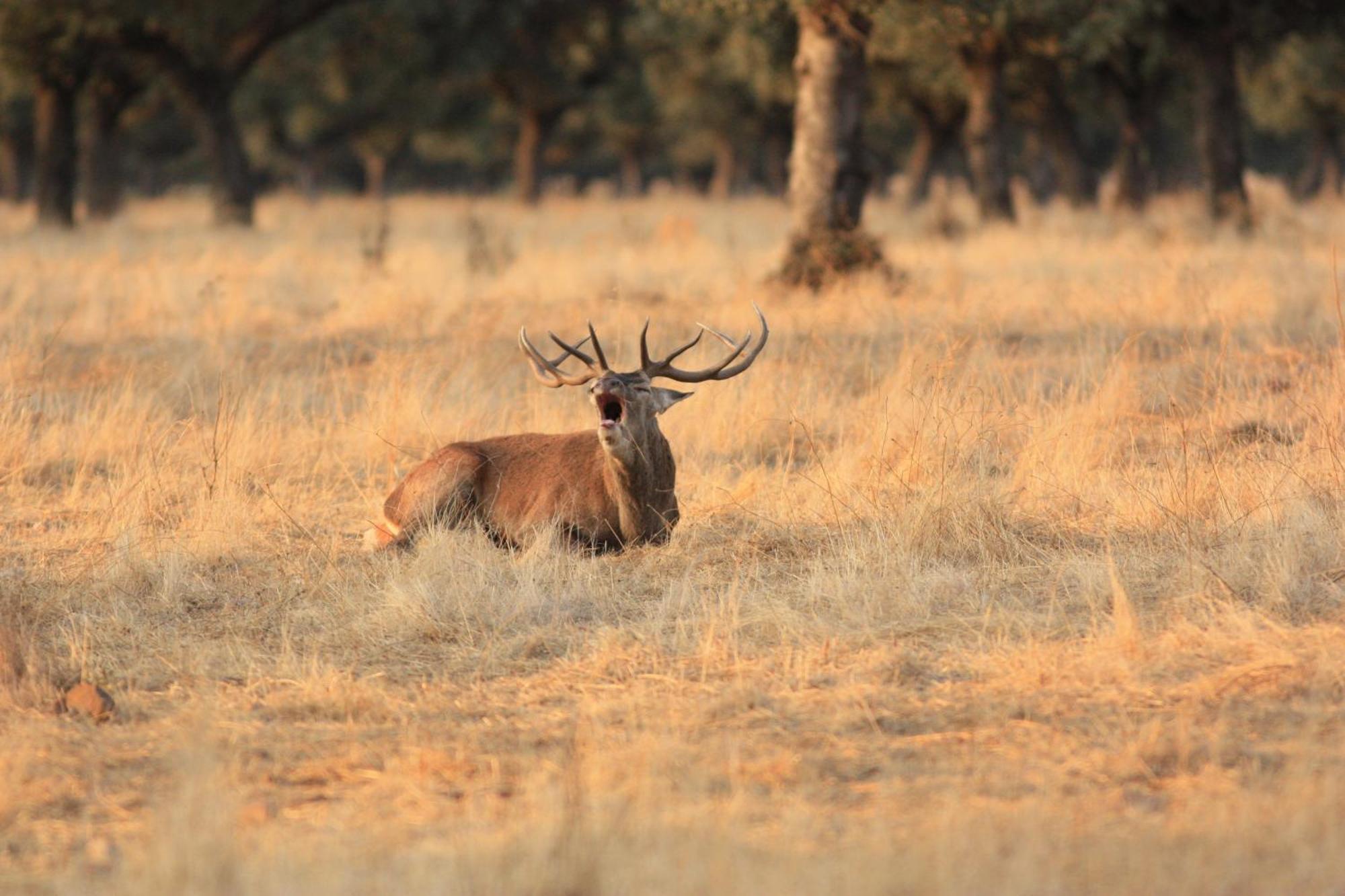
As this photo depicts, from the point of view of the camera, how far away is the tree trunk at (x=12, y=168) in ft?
147

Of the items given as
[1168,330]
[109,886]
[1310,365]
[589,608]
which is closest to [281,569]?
[589,608]

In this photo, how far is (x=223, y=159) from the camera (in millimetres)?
26844

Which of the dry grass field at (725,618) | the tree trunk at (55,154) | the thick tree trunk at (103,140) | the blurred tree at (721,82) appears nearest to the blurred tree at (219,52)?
the tree trunk at (55,154)

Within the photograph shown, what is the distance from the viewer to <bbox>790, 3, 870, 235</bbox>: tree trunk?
15156 mm

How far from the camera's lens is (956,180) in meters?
55.6

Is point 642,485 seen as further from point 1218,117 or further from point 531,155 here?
point 531,155

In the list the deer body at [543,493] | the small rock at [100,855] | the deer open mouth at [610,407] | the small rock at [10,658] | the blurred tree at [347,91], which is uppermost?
the blurred tree at [347,91]

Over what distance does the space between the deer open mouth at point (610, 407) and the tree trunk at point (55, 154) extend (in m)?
20.6

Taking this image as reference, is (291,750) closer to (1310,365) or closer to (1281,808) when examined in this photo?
(1281,808)

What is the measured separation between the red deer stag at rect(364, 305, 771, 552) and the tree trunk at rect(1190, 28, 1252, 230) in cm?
1541

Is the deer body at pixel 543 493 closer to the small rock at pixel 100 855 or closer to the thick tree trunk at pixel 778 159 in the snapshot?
the small rock at pixel 100 855

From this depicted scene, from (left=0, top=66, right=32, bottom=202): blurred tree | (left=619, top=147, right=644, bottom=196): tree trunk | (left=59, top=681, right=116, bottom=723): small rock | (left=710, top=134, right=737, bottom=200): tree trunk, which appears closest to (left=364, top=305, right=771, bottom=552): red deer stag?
(left=59, top=681, right=116, bottom=723): small rock

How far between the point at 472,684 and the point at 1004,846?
235cm

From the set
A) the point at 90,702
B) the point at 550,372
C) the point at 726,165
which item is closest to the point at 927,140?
the point at 726,165
